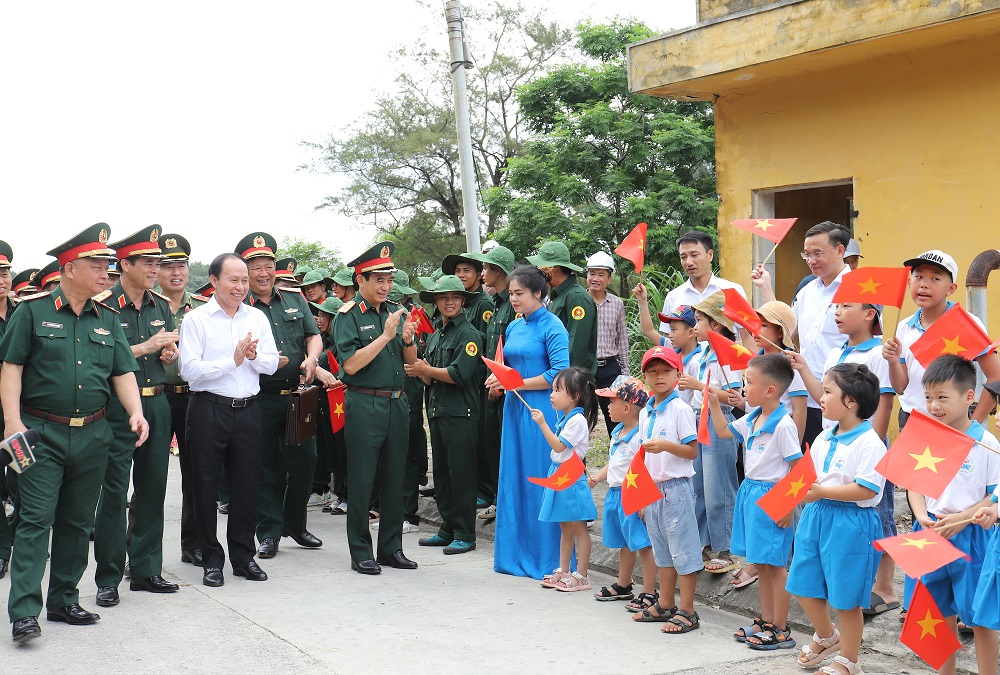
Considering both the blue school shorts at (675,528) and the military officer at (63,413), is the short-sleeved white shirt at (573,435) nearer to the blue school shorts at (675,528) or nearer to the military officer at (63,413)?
the blue school shorts at (675,528)

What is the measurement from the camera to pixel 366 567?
7.20 meters

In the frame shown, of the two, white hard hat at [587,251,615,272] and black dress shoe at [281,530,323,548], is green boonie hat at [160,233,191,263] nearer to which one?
black dress shoe at [281,530,323,548]

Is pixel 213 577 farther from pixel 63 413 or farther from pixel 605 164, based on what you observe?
pixel 605 164

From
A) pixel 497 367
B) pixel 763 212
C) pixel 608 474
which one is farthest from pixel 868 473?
pixel 763 212

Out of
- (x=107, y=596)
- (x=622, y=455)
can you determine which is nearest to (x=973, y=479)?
(x=622, y=455)

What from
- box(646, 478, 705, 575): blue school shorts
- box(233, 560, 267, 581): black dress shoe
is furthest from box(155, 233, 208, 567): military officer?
box(646, 478, 705, 575): blue school shorts

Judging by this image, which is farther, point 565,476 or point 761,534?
point 565,476

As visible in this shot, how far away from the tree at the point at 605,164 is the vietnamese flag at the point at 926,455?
15150 millimetres

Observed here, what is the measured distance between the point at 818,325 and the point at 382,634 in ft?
10.4

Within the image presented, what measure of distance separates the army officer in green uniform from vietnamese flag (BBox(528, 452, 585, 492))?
4.82 feet

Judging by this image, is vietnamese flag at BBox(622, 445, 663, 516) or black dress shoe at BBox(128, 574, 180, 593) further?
black dress shoe at BBox(128, 574, 180, 593)

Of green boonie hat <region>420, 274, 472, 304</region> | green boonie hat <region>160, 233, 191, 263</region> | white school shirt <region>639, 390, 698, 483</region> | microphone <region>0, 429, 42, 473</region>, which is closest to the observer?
microphone <region>0, 429, 42, 473</region>

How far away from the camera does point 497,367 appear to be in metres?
6.93

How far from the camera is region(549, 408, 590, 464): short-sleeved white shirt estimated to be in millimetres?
6695
